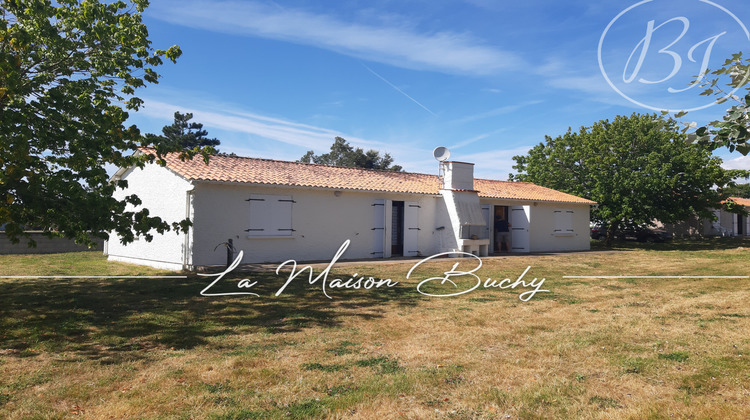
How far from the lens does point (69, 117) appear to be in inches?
332

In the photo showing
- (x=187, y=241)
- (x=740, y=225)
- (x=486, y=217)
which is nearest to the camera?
(x=187, y=241)

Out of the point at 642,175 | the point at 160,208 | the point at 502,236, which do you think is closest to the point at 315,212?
the point at 160,208

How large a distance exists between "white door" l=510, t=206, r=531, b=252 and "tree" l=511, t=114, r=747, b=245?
6.51 metres

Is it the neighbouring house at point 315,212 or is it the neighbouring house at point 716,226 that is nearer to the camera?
the neighbouring house at point 315,212

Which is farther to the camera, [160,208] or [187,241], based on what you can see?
[160,208]

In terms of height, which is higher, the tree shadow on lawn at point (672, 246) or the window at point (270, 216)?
the window at point (270, 216)

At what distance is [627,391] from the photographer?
4020mm

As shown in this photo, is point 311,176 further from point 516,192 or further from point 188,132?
point 188,132

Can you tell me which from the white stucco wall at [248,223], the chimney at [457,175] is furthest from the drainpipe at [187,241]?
the chimney at [457,175]

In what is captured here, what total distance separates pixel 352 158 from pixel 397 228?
3412 cm

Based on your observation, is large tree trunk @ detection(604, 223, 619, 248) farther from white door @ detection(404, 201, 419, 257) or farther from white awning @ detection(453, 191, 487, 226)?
white door @ detection(404, 201, 419, 257)

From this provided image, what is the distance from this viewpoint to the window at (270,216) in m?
13.6

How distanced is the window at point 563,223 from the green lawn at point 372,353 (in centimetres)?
1184

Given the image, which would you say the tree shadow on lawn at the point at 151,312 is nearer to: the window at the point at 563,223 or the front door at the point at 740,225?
the window at the point at 563,223
